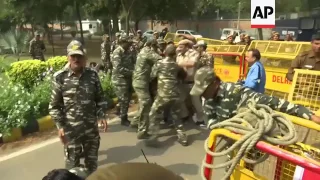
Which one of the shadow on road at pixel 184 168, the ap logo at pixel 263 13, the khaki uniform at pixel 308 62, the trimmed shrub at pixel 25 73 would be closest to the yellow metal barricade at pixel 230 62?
the ap logo at pixel 263 13

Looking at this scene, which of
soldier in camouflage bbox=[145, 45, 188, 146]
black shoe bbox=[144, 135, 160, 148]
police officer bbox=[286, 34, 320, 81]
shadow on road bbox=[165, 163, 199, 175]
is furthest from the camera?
black shoe bbox=[144, 135, 160, 148]

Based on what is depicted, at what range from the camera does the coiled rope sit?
200 centimetres

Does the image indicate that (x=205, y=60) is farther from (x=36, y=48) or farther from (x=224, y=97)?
(x=36, y=48)

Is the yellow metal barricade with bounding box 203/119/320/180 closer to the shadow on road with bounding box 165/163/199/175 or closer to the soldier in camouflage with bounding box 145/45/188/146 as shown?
the shadow on road with bounding box 165/163/199/175

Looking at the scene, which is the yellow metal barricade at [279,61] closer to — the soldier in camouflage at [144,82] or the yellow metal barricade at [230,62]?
the yellow metal barricade at [230,62]

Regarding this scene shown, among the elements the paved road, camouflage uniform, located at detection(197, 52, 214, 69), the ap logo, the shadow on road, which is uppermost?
the ap logo

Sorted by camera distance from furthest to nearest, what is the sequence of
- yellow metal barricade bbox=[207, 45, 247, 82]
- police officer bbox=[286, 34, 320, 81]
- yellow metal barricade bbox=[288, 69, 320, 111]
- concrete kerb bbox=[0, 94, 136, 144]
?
1. yellow metal barricade bbox=[207, 45, 247, 82]
2. concrete kerb bbox=[0, 94, 136, 144]
3. police officer bbox=[286, 34, 320, 81]
4. yellow metal barricade bbox=[288, 69, 320, 111]

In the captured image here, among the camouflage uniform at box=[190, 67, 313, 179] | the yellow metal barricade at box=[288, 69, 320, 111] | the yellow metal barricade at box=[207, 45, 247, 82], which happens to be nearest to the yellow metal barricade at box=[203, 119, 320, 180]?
the camouflage uniform at box=[190, 67, 313, 179]

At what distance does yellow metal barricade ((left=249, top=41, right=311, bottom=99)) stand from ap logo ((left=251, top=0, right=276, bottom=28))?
1.40 m

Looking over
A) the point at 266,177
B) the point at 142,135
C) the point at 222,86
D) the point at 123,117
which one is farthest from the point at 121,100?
the point at 266,177

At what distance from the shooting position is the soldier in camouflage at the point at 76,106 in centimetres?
364

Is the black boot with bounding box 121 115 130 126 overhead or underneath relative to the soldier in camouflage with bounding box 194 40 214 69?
underneath

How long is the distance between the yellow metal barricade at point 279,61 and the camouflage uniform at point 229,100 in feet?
11.5

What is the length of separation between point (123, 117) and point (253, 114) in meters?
4.38
